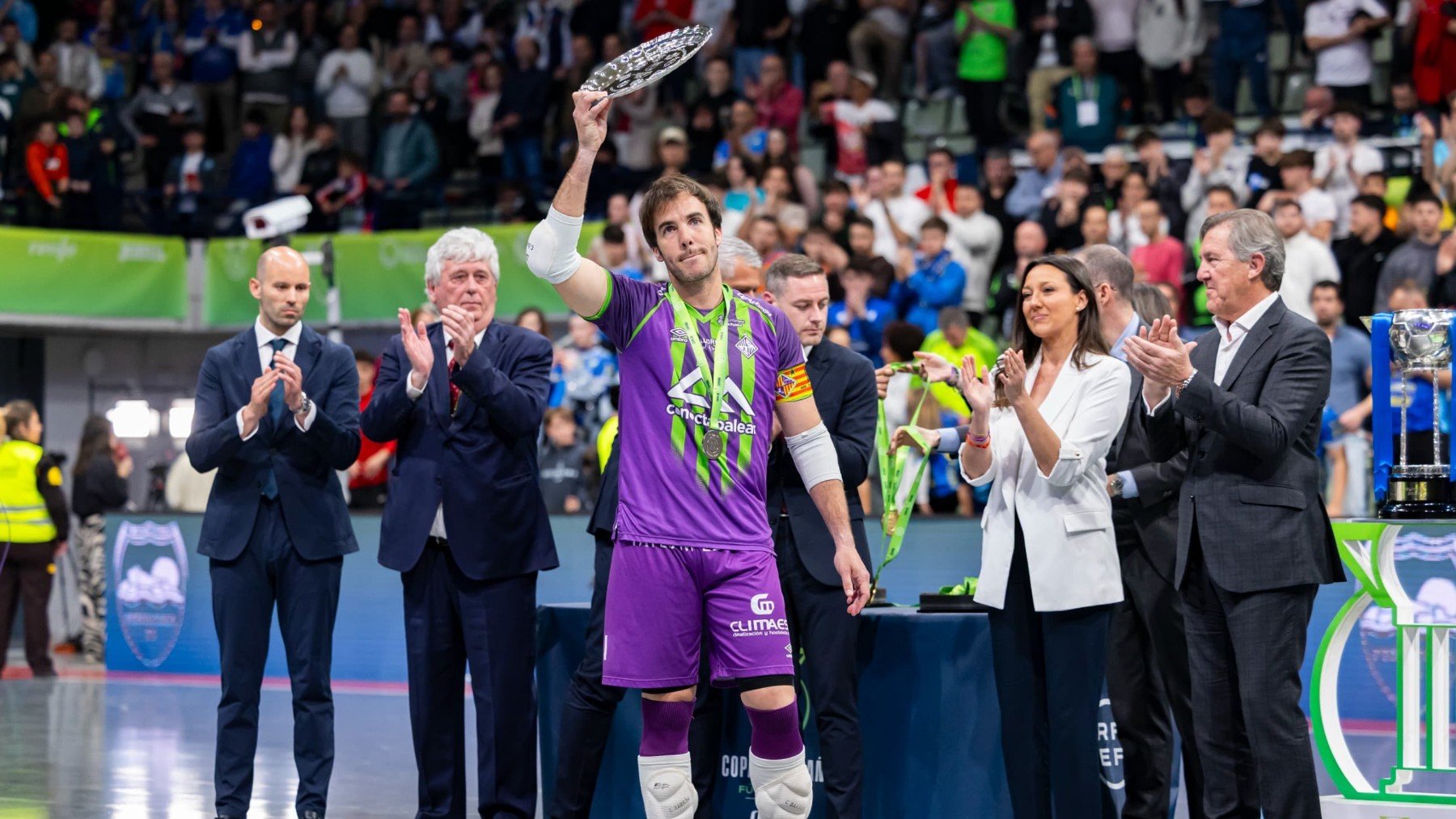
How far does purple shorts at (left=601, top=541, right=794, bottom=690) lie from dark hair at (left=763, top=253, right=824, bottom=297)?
147cm

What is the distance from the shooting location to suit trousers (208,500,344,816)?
6.31m

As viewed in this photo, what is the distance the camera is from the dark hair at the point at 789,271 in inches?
237

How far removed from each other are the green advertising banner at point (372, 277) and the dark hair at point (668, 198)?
10.8 metres

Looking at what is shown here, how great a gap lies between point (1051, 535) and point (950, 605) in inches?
30.2

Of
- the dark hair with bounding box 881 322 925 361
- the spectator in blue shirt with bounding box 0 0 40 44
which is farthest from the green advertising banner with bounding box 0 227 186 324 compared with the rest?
the dark hair with bounding box 881 322 925 361

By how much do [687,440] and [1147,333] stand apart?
149 cm

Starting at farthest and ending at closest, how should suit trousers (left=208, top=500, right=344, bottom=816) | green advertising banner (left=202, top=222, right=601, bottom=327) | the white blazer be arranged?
green advertising banner (left=202, top=222, right=601, bottom=327) < suit trousers (left=208, top=500, right=344, bottom=816) < the white blazer

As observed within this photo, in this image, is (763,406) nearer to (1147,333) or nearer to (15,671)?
(1147,333)

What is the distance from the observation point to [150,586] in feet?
42.8

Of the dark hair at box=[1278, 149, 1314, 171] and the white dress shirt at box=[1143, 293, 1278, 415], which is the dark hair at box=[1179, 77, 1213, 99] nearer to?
the dark hair at box=[1278, 149, 1314, 171]

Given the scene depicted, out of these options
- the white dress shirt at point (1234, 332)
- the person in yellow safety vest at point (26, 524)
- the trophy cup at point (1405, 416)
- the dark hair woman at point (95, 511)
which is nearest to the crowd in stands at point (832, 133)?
the white dress shirt at point (1234, 332)

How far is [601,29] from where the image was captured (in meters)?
18.2

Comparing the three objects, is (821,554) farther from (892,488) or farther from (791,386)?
(791,386)

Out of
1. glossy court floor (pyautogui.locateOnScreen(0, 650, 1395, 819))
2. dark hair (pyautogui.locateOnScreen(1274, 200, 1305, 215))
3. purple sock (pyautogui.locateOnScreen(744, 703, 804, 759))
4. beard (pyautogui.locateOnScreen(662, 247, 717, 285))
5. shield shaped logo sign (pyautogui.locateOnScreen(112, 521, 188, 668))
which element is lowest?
glossy court floor (pyautogui.locateOnScreen(0, 650, 1395, 819))
